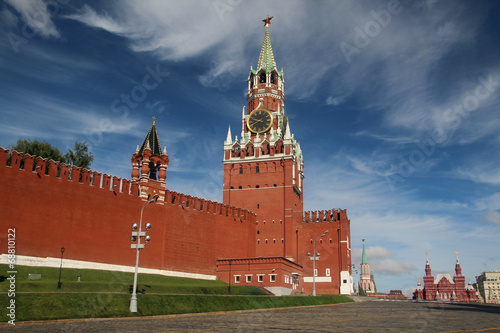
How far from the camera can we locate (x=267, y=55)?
2771 inches

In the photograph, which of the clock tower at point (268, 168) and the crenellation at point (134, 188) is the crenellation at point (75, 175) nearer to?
the crenellation at point (134, 188)

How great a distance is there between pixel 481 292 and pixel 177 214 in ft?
548

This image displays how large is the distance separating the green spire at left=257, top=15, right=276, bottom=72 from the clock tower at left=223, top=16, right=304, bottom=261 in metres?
0.16

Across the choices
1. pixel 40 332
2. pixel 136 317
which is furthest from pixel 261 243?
pixel 40 332

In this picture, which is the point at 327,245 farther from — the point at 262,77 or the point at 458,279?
the point at 458,279

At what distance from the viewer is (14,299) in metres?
20.0

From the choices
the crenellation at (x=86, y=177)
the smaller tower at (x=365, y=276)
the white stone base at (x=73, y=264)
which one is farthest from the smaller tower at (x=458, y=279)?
the crenellation at (x=86, y=177)

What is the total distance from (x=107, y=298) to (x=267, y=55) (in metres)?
54.2

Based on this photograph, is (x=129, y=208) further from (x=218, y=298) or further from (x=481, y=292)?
(x=481, y=292)

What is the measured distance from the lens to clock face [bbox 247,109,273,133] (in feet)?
214

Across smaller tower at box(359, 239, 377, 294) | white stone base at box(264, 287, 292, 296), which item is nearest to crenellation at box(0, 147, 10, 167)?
white stone base at box(264, 287, 292, 296)

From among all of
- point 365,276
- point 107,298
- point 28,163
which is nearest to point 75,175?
point 28,163

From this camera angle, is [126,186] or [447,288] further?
[447,288]

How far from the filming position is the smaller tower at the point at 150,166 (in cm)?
4388
